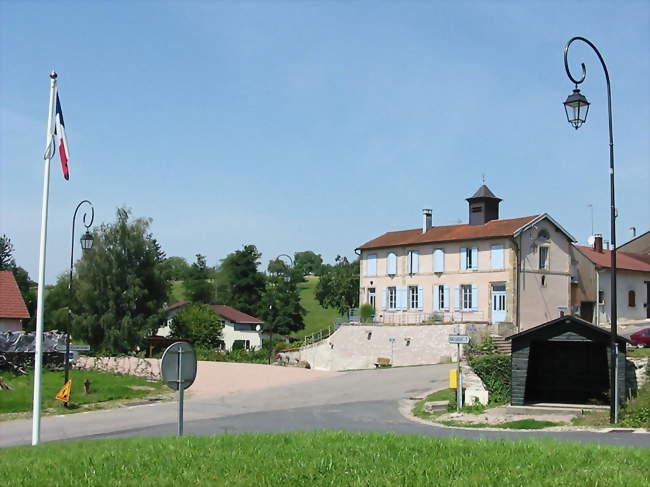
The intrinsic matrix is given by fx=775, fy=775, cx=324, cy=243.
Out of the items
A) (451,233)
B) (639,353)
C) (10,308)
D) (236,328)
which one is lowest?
(236,328)

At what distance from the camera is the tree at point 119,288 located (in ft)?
184

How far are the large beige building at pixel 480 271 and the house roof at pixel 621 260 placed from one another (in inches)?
115

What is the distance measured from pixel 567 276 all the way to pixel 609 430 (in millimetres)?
32153

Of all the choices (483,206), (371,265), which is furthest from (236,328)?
(483,206)

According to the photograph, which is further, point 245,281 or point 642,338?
point 245,281

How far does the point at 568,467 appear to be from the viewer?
27.1 feet

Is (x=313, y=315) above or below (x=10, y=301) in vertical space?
below

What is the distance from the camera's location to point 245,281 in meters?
90.6

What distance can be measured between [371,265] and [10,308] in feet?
78.1

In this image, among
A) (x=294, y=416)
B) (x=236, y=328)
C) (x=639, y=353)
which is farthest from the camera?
(x=236, y=328)

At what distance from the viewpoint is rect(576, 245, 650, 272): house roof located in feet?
164

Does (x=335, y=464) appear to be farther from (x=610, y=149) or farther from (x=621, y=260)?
(x=621, y=260)

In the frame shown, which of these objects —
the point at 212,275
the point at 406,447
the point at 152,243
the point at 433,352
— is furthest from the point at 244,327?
the point at 406,447

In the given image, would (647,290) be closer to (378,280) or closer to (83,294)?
(378,280)
